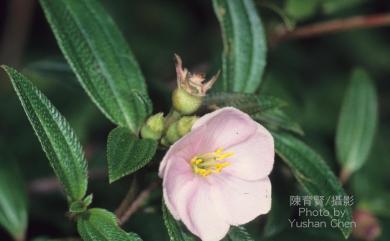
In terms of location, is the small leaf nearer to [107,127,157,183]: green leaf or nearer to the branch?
[107,127,157,183]: green leaf

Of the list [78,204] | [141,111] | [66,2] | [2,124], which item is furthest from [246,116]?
[2,124]

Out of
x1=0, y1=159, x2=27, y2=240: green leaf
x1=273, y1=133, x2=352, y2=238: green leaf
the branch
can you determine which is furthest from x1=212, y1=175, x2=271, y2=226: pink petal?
the branch

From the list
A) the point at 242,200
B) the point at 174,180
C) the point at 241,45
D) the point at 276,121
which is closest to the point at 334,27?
the point at 241,45

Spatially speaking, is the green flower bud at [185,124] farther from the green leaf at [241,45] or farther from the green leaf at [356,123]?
the green leaf at [356,123]

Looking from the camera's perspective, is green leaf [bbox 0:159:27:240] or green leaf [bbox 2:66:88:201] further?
green leaf [bbox 0:159:27:240]

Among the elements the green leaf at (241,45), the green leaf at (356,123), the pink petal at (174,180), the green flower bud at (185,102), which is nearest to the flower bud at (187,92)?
the green flower bud at (185,102)

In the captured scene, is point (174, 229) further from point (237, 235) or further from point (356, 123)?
point (356, 123)

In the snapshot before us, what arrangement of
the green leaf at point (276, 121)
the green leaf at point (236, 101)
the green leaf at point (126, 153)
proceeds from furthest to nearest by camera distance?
the green leaf at point (276, 121) < the green leaf at point (236, 101) < the green leaf at point (126, 153)
